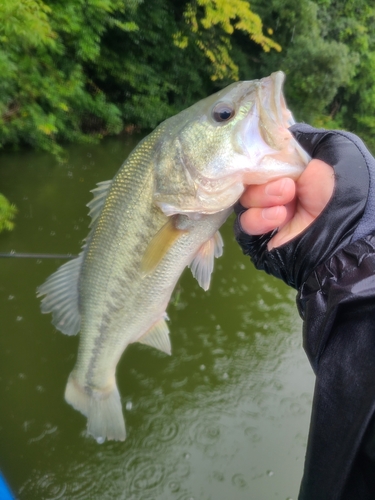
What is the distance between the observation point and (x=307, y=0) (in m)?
11.5

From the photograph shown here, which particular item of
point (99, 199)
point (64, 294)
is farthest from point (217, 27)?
point (64, 294)

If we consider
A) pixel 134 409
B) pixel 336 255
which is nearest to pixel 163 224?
pixel 336 255

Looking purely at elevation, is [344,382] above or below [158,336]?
above

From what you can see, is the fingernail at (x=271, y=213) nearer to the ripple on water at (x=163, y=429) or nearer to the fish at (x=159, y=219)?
the fish at (x=159, y=219)

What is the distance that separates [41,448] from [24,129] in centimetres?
532

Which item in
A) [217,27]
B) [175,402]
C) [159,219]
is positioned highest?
[217,27]

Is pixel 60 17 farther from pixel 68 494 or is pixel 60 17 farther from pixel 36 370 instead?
pixel 68 494

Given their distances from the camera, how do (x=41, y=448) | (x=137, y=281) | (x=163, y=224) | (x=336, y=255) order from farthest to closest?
(x=41, y=448) → (x=137, y=281) → (x=163, y=224) → (x=336, y=255)

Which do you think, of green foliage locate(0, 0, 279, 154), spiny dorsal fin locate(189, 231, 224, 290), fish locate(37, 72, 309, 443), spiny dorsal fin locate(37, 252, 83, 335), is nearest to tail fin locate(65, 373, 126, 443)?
fish locate(37, 72, 309, 443)

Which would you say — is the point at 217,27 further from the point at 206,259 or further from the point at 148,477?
the point at 148,477

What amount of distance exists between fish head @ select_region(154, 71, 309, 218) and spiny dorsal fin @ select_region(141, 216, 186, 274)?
0.22 feet

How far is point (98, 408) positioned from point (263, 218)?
56.5 inches

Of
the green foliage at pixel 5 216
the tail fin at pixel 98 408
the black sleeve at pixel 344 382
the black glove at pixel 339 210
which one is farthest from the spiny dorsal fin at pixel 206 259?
the green foliage at pixel 5 216

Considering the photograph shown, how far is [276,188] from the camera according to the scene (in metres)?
1.25
